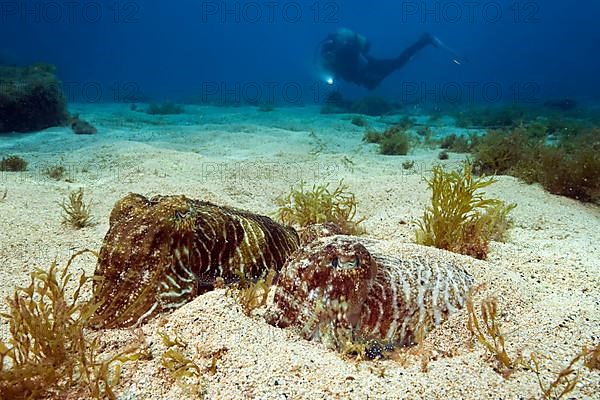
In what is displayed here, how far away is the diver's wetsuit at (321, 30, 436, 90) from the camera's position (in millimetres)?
23234

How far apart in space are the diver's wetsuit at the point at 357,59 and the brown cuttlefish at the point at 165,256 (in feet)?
71.0

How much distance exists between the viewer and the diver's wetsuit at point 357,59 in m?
23.2

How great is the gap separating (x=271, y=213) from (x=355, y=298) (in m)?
3.24

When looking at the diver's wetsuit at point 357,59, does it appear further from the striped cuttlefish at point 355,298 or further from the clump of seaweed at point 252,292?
the striped cuttlefish at point 355,298

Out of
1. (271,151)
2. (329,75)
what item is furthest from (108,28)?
(271,151)

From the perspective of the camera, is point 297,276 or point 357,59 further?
point 357,59

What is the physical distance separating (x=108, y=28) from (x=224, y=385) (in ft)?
602

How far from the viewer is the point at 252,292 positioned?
315 cm
